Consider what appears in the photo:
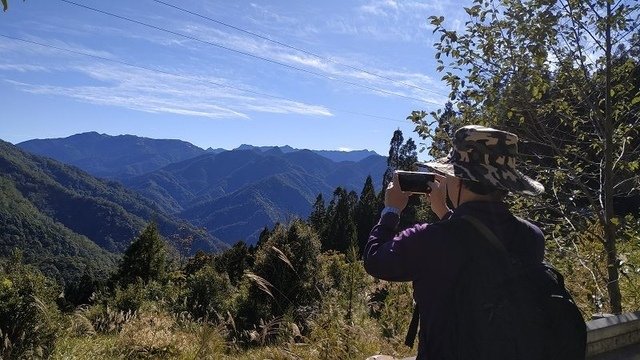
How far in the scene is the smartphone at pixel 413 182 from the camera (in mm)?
1893

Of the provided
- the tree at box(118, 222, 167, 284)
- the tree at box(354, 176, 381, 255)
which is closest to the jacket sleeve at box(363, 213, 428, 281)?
the tree at box(118, 222, 167, 284)

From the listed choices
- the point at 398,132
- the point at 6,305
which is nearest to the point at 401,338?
the point at 6,305

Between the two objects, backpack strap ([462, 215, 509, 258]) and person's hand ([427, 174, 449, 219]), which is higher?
person's hand ([427, 174, 449, 219])

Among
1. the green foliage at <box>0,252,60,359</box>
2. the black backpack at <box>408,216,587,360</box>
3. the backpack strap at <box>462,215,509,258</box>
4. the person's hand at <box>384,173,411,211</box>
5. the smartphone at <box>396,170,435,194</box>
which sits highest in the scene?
the smartphone at <box>396,170,435,194</box>

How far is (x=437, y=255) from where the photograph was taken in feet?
5.07

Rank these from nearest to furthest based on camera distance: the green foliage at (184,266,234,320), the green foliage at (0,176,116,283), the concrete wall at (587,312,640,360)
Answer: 1. the concrete wall at (587,312,640,360)
2. the green foliage at (184,266,234,320)
3. the green foliage at (0,176,116,283)

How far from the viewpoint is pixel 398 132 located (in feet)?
206

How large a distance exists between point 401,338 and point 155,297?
1443 cm

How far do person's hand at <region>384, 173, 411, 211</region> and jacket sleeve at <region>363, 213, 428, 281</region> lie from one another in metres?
0.16

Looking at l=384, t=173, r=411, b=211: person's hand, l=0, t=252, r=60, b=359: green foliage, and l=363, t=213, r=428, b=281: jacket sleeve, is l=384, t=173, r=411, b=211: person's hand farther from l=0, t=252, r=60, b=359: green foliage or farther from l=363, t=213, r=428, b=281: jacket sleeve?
l=0, t=252, r=60, b=359: green foliage

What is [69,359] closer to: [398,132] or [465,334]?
[465,334]

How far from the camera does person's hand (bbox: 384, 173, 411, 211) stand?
1.85 metres

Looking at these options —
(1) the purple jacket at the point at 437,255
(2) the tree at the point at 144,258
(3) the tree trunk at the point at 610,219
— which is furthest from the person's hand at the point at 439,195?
(2) the tree at the point at 144,258

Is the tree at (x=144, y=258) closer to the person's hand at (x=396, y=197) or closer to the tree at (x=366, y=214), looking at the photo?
the person's hand at (x=396, y=197)
